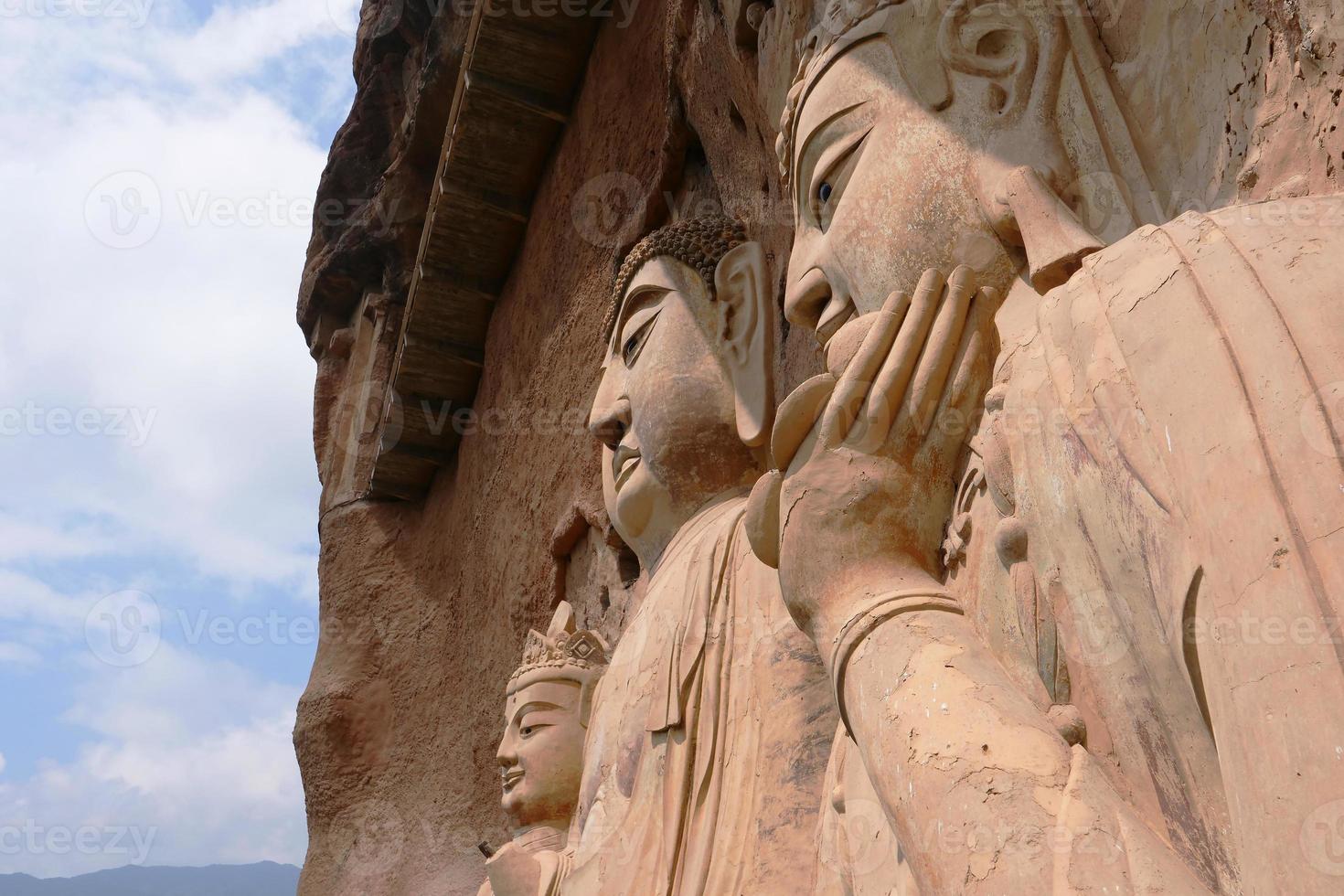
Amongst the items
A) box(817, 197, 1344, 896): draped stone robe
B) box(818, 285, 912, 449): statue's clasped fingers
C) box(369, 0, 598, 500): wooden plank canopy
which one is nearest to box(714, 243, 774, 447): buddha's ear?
box(818, 285, 912, 449): statue's clasped fingers

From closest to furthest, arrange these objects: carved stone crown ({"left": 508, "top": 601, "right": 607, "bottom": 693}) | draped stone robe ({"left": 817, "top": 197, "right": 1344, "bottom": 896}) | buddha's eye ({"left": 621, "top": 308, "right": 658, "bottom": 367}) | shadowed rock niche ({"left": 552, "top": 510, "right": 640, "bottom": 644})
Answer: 1. draped stone robe ({"left": 817, "top": 197, "right": 1344, "bottom": 896})
2. buddha's eye ({"left": 621, "top": 308, "right": 658, "bottom": 367})
3. carved stone crown ({"left": 508, "top": 601, "right": 607, "bottom": 693})
4. shadowed rock niche ({"left": 552, "top": 510, "right": 640, "bottom": 644})

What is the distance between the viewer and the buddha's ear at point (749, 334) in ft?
10.2

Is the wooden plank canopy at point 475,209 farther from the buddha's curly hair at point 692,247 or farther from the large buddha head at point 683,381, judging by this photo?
the large buddha head at point 683,381

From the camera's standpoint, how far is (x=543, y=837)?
3.24m

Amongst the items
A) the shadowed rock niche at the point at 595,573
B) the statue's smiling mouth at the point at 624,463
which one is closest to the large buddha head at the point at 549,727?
the statue's smiling mouth at the point at 624,463

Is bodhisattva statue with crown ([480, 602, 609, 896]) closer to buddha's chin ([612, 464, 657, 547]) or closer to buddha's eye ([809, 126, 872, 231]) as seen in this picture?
buddha's chin ([612, 464, 657, 547])

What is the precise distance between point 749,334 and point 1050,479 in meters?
1.78

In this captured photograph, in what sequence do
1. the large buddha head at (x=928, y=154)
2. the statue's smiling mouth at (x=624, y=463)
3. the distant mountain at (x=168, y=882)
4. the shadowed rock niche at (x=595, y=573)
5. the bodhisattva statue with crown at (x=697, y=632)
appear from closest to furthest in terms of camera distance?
the large buddha head at (x=928, y=154) → the bodhisattva statue with crown at (x=697, y=632) → the statue's smiling mouth at (x=624, y=463) → the shadowed rock niche at (x=595, y=573) → the distant mountain at (x=168, y=882)

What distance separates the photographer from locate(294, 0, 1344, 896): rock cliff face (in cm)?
430

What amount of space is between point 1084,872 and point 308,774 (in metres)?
5.65

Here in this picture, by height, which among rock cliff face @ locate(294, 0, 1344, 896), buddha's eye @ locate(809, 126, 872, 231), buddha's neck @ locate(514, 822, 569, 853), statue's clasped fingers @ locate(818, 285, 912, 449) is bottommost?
buddha's neck @ locate(514, 822, 569, 853)

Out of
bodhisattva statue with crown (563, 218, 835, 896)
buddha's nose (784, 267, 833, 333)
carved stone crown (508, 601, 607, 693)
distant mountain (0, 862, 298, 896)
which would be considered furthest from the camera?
distant mountain (0, 862, 298, 896)

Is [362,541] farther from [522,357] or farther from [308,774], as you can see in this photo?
[522,357]

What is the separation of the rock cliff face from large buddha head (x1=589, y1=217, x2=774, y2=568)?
229 mm
